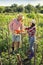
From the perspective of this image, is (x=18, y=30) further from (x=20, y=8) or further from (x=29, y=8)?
(x=29, y=8)

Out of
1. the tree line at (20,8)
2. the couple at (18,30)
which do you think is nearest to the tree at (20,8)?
the tree line at (20,8)

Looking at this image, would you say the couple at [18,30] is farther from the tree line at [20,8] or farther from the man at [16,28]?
the tree line at [20,8]

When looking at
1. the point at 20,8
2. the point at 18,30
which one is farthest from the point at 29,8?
the point at 18,30

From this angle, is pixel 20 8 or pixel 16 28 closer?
pixel 16 28

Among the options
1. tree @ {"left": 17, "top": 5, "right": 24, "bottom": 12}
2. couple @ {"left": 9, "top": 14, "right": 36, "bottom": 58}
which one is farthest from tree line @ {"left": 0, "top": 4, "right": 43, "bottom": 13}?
couple @ {"left": 9, "top": 14, "right": 36, "bottom": 58}

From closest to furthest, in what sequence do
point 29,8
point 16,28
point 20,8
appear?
point 16,28 → point 20,8 → point 29,8

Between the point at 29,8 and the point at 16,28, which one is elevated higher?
the point at 16,28

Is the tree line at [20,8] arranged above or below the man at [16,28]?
below

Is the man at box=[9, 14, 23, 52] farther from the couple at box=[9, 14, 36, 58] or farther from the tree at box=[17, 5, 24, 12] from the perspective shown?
the tree at box=[17, 5, 24, 12]

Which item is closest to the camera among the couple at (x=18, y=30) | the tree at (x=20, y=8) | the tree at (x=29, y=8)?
the couple at (x=18, y=30)

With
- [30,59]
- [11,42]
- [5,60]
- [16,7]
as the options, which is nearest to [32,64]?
[30,59]

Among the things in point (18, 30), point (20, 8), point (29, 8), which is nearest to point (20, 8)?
point (20, 8)

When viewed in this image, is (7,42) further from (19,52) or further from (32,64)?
(32,64)

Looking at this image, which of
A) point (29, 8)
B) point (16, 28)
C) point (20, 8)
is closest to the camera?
point (16, 28)
